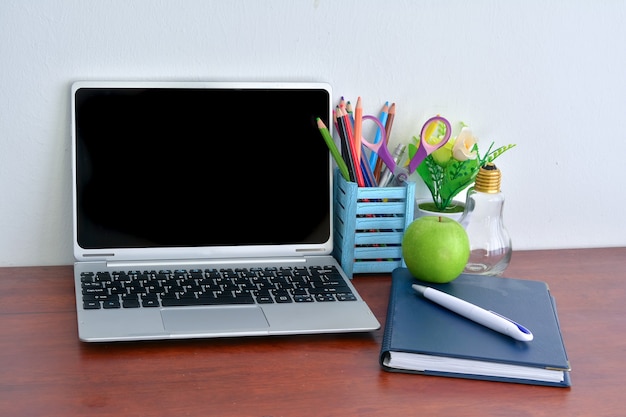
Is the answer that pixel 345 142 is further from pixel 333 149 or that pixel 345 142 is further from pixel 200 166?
pixel 200 166

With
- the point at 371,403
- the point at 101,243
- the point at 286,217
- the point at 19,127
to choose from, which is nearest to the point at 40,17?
the point at 19,127

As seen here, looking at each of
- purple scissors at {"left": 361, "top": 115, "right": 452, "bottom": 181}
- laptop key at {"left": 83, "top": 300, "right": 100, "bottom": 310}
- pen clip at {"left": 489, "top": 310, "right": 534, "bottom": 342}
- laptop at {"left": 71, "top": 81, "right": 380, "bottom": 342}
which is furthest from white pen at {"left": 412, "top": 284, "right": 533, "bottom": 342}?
laptop key at {"left": 83, "top": 300, "right": 100, "bottom": 310}

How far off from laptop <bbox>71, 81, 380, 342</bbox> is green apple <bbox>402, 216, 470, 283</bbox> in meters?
0.10

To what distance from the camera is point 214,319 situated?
1.02 metres

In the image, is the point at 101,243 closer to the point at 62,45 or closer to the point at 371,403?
the point at 62,45

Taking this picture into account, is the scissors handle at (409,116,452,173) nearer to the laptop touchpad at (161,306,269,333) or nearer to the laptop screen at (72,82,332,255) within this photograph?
the laptop screen at (72,82,332,255)

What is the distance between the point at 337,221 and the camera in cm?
127

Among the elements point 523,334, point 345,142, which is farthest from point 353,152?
point 523,334

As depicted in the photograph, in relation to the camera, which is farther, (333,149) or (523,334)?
(333,149)

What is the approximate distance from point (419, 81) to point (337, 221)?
0.26 m

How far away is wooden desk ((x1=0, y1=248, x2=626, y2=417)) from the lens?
2.80 ft

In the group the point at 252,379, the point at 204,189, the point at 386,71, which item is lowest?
the point at 252,379

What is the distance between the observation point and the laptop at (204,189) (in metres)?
1.16

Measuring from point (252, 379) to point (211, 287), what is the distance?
0.75ft
